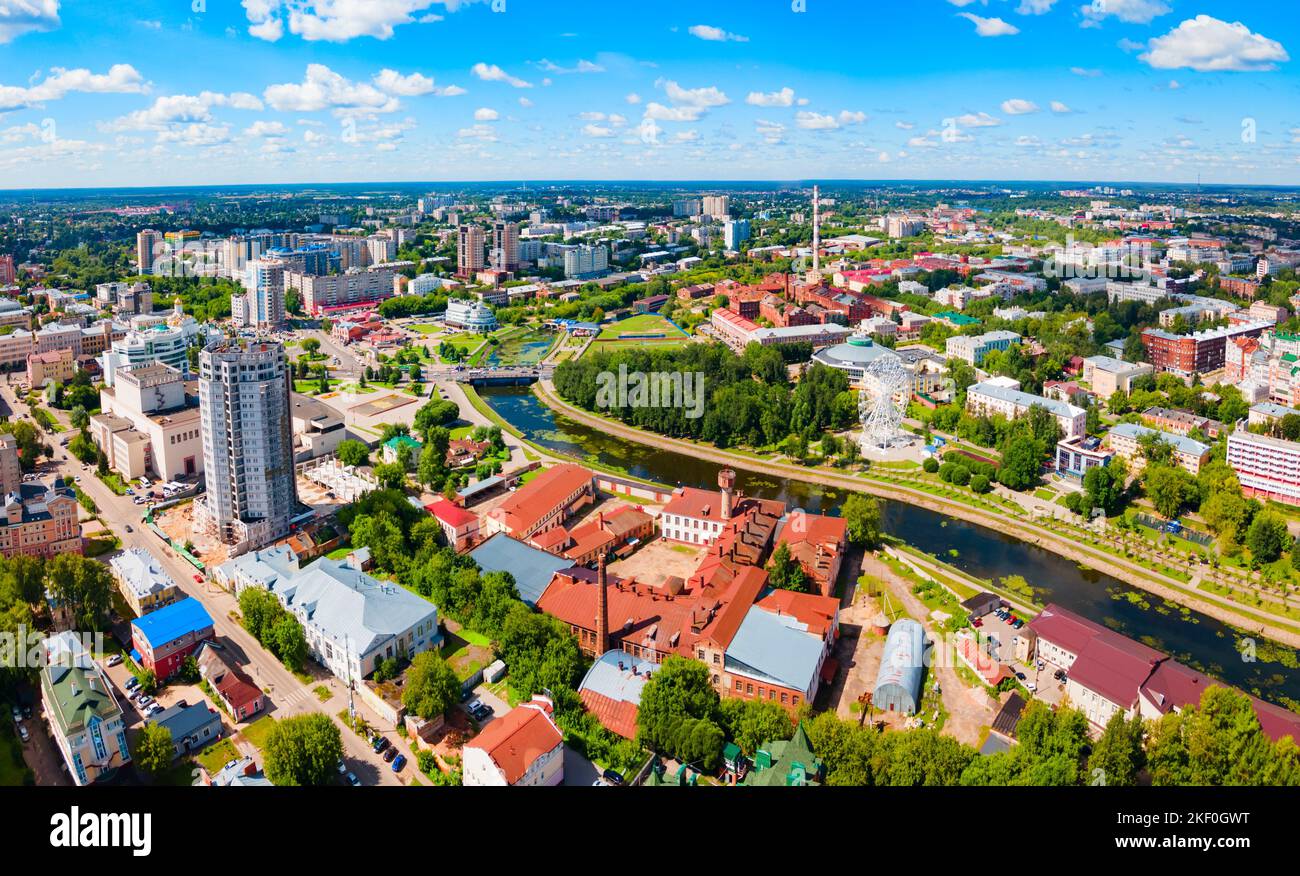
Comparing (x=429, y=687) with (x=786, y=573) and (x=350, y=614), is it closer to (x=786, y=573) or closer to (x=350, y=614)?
(x=350, y=614)

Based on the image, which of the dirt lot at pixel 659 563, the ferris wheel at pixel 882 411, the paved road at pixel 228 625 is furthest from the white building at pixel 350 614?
the ferris wheel at pixel 882 411

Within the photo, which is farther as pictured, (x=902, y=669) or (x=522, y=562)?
(x=522, y=562)

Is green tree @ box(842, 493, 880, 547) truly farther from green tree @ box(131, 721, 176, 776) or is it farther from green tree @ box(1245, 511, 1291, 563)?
green tree @ box(131, 721, 176, 776)

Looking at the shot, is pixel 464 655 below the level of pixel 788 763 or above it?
below

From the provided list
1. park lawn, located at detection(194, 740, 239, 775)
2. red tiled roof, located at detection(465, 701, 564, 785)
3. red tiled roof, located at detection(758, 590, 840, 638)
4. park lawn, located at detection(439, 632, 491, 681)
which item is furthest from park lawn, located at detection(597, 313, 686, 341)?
red tiled roof, located at detection(465, 701, 564, 785)

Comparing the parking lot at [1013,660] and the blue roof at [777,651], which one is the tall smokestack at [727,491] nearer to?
the blue roof at [777,651]

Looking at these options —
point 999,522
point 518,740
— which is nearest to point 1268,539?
point 999,522
